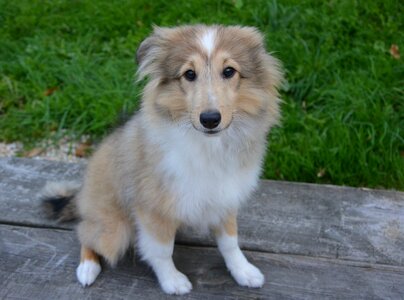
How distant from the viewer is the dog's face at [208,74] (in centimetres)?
209

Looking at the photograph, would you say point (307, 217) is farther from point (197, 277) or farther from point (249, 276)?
point (197, 277)

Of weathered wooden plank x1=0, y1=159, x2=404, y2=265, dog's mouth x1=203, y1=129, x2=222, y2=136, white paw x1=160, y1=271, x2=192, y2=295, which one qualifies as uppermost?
dog's mouth x1=203, y1=129, x2=222, y2=136

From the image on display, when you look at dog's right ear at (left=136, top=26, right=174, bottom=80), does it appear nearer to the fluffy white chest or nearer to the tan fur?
the fluffy white chest

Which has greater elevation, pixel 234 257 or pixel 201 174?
pixel 201 174

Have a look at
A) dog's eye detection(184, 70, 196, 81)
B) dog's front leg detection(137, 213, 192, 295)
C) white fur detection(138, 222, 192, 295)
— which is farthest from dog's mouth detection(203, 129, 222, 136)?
white fur detection(138, 222, 192, 295)

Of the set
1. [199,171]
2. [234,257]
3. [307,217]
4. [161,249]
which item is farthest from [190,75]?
[307,217]

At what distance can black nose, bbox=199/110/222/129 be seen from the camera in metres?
2.03

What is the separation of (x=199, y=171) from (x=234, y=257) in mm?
549

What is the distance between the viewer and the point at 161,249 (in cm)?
A: 245

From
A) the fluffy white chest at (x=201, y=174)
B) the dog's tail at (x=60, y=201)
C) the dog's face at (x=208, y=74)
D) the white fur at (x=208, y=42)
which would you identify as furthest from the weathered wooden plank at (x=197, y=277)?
the white fur at (x=208, y=42)

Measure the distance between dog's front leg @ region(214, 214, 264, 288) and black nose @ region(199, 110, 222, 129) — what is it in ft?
2.03

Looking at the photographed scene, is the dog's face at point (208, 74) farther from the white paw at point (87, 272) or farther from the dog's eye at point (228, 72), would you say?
the white paw at point (87, 272)

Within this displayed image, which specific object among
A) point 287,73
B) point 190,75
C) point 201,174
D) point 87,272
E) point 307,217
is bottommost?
point 87,272

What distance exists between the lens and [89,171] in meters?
2.76
